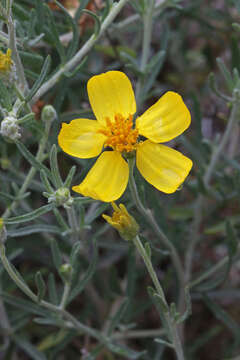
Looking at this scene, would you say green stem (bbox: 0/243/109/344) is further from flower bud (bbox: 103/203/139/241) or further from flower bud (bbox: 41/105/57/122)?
flower bud (bbox: 41/105/57/122)

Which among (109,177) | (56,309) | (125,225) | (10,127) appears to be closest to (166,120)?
(109,177)

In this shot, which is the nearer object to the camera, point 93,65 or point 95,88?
point 95,88

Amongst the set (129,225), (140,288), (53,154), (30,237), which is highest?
(53,154)

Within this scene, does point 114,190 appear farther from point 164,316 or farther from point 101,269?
point 101,269

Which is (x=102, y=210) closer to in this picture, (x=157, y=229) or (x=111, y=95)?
(x=157, y=229)

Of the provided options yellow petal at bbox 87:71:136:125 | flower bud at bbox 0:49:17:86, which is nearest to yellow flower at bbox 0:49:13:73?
flower bud at bbox 0:49:17:86

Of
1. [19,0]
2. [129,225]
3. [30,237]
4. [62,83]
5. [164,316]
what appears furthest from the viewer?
[30,237]

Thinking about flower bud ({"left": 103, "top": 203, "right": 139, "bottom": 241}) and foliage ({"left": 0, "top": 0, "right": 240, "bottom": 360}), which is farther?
foliage ({"left": 0, "top": 0, "right": 240, "bottom": 360})

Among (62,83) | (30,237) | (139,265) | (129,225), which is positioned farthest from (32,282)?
(129,225)
